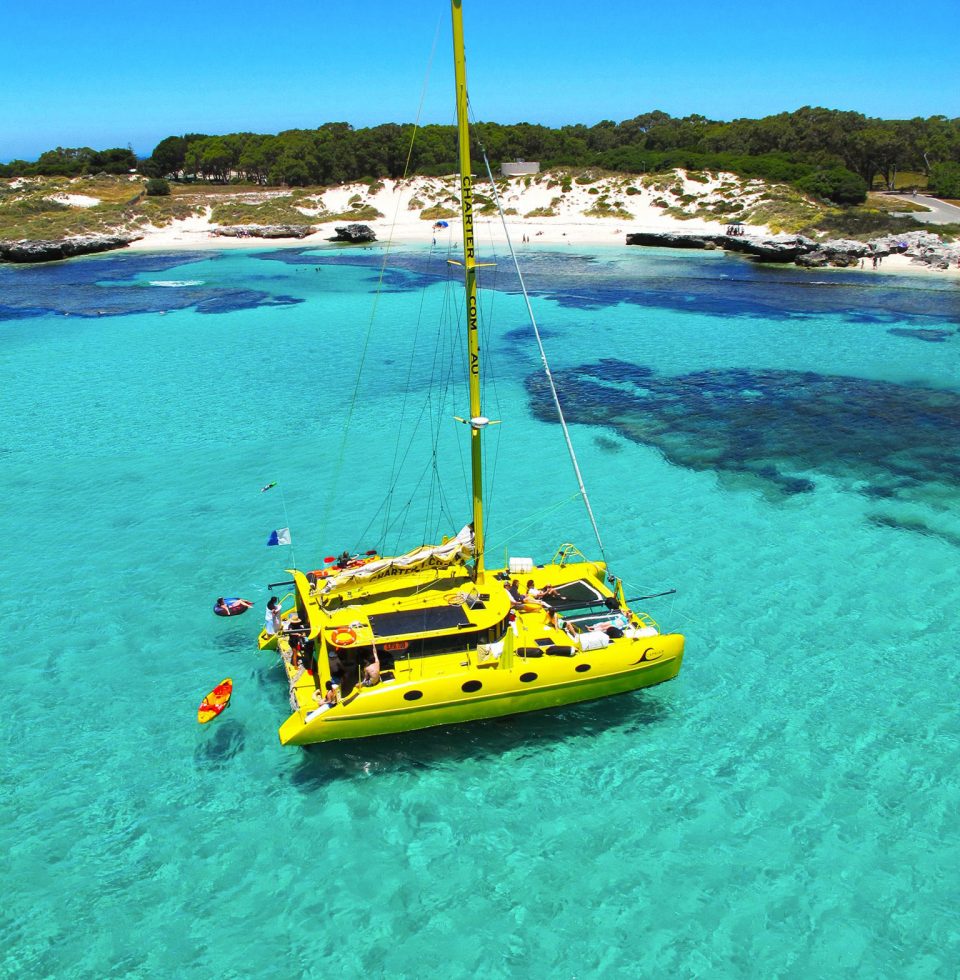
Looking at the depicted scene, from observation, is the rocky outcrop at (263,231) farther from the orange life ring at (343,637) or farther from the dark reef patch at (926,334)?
the orange life ring at (343,637)

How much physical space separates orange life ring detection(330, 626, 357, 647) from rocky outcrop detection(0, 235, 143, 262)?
91.2 metres

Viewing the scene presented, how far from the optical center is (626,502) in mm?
26094

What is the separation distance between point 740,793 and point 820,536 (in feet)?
38.8

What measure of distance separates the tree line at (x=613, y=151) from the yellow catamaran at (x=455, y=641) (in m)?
92.9

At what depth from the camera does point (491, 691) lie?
15070 mm

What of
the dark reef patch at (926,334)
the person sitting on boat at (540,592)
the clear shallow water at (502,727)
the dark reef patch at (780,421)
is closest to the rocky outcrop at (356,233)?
the dark reef patch at (780,421)

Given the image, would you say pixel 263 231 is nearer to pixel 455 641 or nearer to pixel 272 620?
pixel 272 620

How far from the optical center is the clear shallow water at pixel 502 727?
39.3 feet

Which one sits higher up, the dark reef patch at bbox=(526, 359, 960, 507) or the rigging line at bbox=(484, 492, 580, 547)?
the dark reef patch at bbox=(526, 359, 960, 507)

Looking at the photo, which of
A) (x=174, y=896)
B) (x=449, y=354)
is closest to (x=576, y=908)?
(x=174, y=896)

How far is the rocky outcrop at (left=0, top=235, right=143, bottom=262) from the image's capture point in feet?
285

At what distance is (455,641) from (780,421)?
24.0 metres

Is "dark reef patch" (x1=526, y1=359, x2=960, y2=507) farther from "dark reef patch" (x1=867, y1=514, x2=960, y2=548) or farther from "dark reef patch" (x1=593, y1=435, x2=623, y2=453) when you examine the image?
"dark reef patch" (x1=867, y1=514, x2=960, y2=548)

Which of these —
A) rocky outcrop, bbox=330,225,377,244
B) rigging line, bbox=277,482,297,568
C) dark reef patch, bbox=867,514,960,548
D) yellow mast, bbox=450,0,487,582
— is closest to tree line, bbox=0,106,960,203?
rocky outcrop, bbox=330,225,377,244
